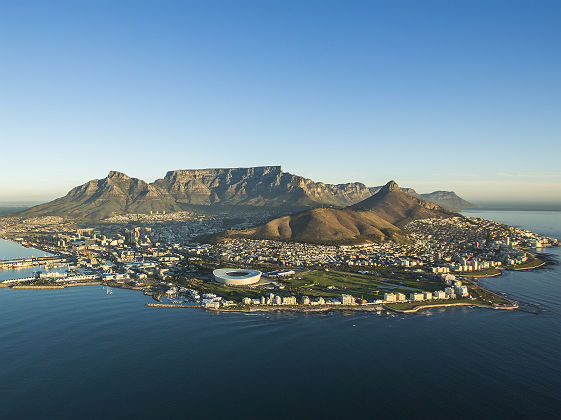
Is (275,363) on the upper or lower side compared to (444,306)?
upper

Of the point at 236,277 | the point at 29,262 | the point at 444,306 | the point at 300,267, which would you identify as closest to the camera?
the point at 444,306

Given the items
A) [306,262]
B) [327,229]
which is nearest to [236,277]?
[306,262]

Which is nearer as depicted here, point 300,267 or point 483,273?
point 483,273

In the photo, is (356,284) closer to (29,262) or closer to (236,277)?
(236,277)

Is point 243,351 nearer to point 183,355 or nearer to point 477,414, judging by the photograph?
point 183,355

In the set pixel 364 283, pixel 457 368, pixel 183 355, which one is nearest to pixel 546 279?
pixel 364 283

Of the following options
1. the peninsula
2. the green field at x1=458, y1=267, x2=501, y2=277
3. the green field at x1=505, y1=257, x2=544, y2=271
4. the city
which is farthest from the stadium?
the green field at x1=505, y1=257, x2=544, y2=271

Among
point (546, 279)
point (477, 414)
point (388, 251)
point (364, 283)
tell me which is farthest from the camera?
point (388, 251)
